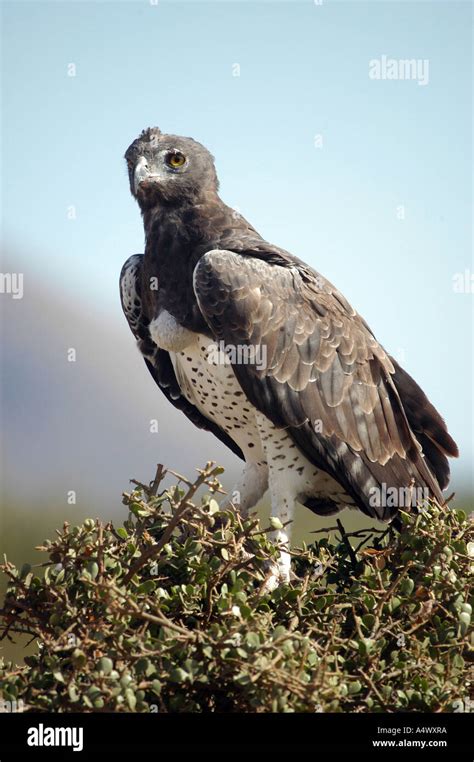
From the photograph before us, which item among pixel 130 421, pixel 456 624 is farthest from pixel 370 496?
pixel 130 421

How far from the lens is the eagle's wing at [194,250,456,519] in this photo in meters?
6.04

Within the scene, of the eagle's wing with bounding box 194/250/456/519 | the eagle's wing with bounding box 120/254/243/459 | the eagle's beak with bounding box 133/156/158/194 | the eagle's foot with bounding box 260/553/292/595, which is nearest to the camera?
the eagle's foot with bounding box 260/553/292/595

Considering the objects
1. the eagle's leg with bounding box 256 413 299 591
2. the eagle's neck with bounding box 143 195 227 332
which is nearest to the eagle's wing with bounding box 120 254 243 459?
the eagle's neck with bounding box 143 195 227 332

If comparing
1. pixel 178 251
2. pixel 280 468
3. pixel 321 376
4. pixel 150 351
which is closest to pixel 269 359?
pixel 321 376

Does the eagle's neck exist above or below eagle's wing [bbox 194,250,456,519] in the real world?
above

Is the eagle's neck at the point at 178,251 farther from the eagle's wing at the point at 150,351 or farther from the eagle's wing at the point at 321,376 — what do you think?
the eagle's wing at the point at 150,351

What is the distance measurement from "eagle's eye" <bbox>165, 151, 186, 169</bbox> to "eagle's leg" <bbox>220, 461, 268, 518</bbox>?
7.26 ft

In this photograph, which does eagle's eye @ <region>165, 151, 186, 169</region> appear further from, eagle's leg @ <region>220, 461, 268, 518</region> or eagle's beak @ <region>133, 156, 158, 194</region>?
eagle's leg @ <region>220, 461, 268, 518</region>

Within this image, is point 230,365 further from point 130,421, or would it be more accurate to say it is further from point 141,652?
point 130,421

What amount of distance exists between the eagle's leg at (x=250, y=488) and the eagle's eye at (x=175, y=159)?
2.21m

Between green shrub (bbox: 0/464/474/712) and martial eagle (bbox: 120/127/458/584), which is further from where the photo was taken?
martial eagle (bbox: 120/127/458/584)

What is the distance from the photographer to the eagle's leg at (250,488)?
6.81 m

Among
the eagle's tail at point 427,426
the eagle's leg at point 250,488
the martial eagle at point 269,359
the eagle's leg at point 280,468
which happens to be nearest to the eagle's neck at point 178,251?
the martial eagle at point 269,359

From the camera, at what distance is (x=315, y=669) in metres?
3.87
